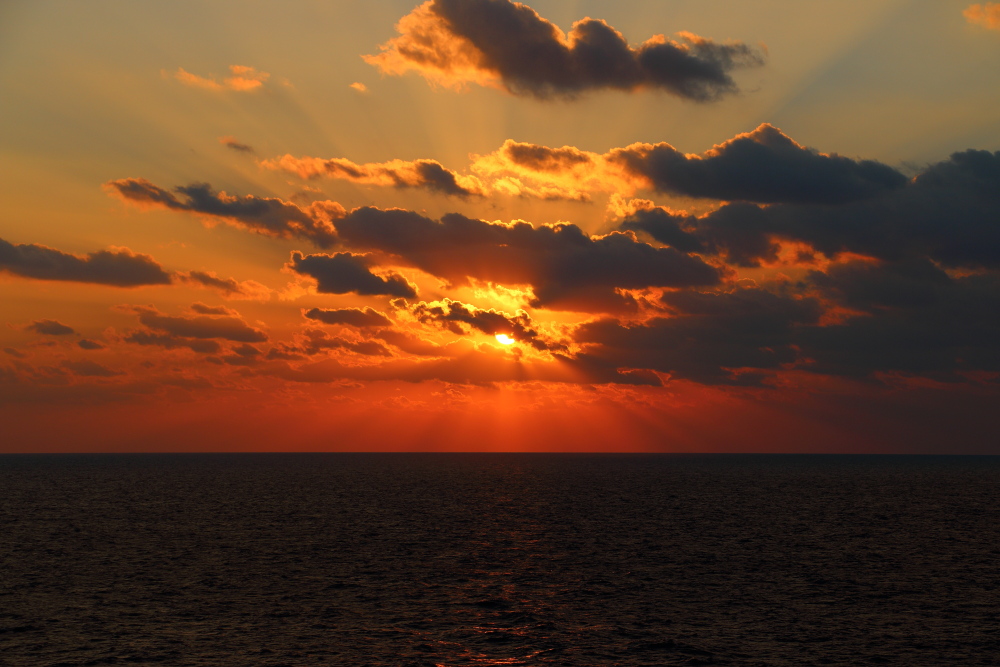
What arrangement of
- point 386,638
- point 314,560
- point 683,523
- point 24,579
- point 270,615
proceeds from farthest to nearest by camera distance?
1. point 683,523
2. point 314,560
3. point 24,579
4. point 270,615
5. point 386,638

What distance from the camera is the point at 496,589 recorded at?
51250 millimetres

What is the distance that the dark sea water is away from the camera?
37.0 meters

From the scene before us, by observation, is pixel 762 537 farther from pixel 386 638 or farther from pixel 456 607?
pixel 386 638

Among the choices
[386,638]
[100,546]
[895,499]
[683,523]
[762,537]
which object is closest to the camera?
[386,638]

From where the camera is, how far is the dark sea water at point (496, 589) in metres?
37.0

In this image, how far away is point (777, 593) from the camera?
49938 mm

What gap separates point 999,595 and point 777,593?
45.3 ft

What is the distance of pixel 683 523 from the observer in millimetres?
92312

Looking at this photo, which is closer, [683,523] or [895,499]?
[683,523]

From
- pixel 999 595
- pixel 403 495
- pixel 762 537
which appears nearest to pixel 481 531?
pixel 762 537

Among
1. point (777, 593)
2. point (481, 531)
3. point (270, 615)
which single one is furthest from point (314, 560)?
point (777, 593)

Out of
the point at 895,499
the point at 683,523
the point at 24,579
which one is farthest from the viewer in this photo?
the point at 895,499

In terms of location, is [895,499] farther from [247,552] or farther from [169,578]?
[169,578]

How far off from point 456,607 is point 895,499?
11794 cm
